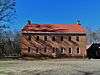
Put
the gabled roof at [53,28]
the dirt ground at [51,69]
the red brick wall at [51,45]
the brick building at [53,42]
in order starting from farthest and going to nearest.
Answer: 1. the gabled roof at [53,28]
2. the brick building at [53,42]
3. the red brick wall at [51,45]
4. the dirt ground at [51,69]

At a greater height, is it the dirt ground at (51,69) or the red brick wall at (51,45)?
the red brick wall at (51,45)

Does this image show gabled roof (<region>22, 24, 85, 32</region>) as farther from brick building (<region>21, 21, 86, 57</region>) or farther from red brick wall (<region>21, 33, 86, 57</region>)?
red brick wall (<region>21, 33, 86, 57</region>)

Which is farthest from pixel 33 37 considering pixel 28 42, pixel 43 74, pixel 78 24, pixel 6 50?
pixel 43 74

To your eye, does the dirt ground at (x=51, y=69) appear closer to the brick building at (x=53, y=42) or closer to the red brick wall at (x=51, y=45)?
the red brick wall at (x=51, y=45)

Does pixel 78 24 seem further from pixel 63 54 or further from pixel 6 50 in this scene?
pixel 6 50

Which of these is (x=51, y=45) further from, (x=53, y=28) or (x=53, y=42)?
(x=53, y=28)

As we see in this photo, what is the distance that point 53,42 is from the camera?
78.2 meters

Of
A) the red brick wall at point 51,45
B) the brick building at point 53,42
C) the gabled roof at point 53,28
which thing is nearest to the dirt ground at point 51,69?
the red brick wall at point 51,45

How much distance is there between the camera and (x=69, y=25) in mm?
83688

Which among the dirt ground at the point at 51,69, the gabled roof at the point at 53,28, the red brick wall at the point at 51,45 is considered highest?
the gabled roof at the point at 53,28

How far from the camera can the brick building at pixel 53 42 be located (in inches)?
3051

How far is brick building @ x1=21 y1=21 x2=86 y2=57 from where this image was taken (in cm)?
7750

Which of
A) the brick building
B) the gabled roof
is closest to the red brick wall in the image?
the brick building

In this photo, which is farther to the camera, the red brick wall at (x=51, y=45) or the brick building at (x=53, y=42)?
the brick building at (x=53, y=42)
